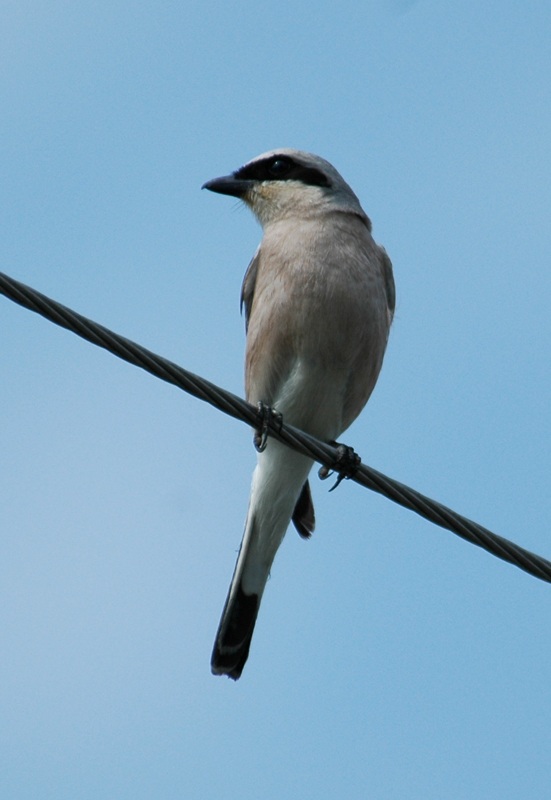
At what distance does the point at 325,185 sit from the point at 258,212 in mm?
414

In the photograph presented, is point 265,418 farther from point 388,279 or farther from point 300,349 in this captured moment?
point 388,279

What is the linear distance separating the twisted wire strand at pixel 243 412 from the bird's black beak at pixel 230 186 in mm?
2673

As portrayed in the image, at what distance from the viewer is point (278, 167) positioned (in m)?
7.57

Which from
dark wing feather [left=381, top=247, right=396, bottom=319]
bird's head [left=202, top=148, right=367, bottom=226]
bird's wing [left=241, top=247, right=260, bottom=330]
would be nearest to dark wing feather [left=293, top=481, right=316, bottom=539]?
bird's wing [left=241, top=247, right=260, bottom=330]

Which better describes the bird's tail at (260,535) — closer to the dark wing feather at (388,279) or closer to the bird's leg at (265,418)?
the bird's leg at (265,418)

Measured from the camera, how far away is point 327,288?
6.34 meters

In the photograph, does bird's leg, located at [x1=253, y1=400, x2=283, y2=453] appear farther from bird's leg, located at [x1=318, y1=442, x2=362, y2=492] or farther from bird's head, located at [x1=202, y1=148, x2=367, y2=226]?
bird's head, located at [x1=202, y1=148, x2=367, y2=226]

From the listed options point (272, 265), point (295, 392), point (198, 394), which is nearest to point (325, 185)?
point (272, 265)

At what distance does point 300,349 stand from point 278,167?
165 centimetres

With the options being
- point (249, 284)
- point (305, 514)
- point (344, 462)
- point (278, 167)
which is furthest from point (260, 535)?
point (278, 167)

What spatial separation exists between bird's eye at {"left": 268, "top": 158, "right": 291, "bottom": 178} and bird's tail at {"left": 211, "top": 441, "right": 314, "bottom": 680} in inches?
69.6

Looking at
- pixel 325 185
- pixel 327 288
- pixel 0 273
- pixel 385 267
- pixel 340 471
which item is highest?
pixel 325 185

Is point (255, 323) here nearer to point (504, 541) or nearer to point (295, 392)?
point (295, 392)

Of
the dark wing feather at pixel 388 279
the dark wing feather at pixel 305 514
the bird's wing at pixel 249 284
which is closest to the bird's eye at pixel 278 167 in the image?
the bird's wing at pixel 249 284
